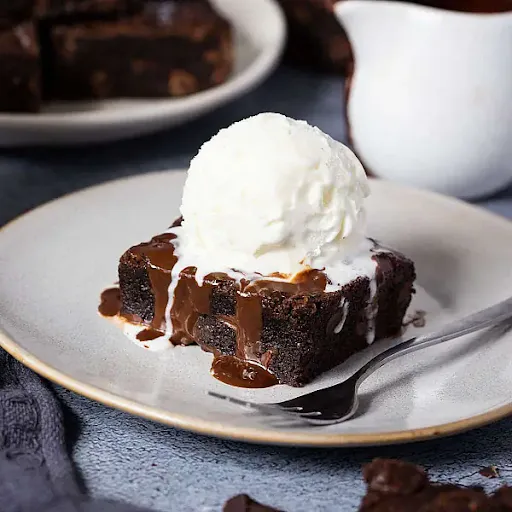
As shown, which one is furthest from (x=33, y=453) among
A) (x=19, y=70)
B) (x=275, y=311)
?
(x=19, y=70)

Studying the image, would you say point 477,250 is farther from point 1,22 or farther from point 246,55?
point 1,22

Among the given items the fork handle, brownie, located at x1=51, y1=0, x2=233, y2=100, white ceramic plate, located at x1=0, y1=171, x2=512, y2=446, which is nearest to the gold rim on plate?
white ceramic plate, located at x1=0, y1=171, x2=512, y2=446

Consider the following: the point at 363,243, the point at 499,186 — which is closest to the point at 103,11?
the point at 499,186

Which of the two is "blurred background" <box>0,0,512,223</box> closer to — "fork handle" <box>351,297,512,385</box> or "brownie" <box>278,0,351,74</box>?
"brownie" <box>278,0,351,74</box>

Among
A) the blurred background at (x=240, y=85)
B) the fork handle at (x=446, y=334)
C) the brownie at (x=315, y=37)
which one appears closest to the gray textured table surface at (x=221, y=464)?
the fork handle at (x=446, y=334)

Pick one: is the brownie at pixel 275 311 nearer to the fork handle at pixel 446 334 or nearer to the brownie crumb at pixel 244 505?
the fork handle at pixel 446 334

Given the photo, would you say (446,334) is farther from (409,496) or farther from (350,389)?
(409,496)
